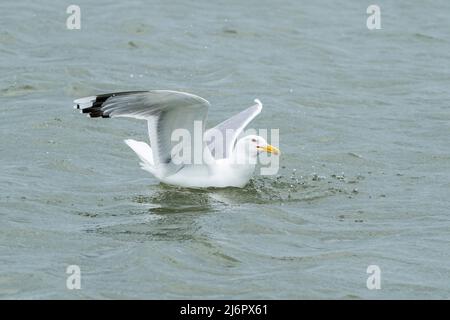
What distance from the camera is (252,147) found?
948cm

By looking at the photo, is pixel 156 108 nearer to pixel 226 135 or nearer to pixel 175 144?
pixel 175 144

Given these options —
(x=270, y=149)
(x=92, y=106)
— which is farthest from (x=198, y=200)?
(x=92, y=106)

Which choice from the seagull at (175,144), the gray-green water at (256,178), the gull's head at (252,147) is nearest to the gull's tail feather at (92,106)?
the seagull at (175,144)

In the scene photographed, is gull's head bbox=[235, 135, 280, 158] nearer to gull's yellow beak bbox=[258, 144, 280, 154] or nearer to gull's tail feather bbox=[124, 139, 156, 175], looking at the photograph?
gull's yellow beak bbox=[258, 144, 280, 154]

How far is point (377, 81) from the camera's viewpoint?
543 inches

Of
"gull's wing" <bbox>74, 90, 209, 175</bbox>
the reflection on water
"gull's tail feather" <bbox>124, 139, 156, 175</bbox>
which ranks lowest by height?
the reflection on water

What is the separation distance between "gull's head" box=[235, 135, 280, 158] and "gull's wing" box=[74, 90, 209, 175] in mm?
748

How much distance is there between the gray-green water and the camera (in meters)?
7.51

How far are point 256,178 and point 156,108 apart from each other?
1.76 metres

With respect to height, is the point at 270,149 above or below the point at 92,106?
below

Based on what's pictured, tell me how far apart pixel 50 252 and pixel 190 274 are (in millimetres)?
1093

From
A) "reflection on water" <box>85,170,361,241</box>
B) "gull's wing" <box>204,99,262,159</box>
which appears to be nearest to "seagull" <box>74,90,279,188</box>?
"gull's wing" <box>204,99,262,159</box>

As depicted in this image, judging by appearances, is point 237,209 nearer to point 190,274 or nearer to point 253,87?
point 190,274

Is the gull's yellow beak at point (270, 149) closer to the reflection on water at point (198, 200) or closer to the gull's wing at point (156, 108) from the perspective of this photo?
the reflection on water at point (198, 200)
